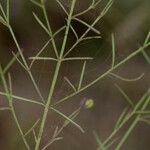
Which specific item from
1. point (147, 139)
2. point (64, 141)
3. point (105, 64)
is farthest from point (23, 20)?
point (147, 139)

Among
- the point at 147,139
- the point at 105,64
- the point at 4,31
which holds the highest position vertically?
the point at 4,31

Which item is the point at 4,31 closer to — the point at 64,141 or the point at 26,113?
the point at 26,113

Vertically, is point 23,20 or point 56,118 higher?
point 23,20

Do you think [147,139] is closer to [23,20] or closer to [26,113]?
[26,113]

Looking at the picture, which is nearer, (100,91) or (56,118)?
(56,118)

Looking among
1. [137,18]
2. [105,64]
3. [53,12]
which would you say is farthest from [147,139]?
[53,12]

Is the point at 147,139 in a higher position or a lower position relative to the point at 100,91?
lower
